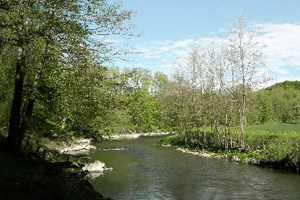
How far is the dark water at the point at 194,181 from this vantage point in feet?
44.4

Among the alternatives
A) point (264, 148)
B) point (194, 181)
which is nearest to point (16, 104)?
point (194, 181)

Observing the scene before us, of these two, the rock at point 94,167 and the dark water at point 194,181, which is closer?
the dark water at point 194,181

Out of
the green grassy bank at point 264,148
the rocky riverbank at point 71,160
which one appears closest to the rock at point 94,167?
the rocky riverbank at point 71,160

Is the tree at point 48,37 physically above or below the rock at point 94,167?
above

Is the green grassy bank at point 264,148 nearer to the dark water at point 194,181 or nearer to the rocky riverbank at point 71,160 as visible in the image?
the dark water at point 194,181

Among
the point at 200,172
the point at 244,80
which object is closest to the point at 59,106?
the point at 200,172

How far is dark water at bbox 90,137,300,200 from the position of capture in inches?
533

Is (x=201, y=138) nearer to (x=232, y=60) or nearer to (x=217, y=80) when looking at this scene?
(x=217, y=80)

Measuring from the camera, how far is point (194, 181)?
1639 centimetres

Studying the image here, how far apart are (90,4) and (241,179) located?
13980mm

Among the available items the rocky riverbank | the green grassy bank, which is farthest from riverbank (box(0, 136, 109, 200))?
the green grassy bank

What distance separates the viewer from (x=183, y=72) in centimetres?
3481

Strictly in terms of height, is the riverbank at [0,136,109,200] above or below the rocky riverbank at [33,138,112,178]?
above

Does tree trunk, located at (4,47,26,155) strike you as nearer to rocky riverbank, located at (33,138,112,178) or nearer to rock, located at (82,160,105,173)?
rocky riverbank, located at (33,138,112,178)
